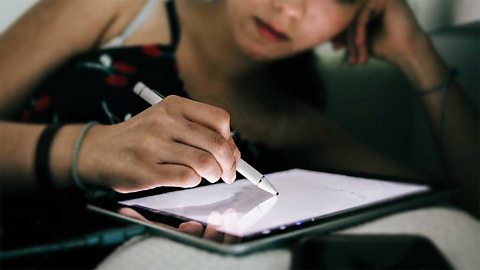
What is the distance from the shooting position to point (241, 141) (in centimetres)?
36

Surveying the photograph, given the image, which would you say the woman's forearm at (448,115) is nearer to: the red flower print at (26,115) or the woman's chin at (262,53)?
the woman's chin at (262,53)

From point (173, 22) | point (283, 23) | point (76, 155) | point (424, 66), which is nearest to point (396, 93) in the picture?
point (424, 66)

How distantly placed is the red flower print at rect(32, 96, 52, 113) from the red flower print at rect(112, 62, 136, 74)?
0.20ft

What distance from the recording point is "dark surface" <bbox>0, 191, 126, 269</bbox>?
28 cm

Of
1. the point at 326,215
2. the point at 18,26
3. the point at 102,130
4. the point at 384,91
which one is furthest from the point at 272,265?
the point at 384,91

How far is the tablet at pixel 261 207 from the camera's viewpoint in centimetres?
20

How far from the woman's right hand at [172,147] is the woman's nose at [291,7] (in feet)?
0.67

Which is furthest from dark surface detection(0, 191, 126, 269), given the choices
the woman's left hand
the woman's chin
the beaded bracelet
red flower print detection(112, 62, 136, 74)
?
the woman's left hand

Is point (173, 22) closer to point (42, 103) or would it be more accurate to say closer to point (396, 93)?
point (42, 103)

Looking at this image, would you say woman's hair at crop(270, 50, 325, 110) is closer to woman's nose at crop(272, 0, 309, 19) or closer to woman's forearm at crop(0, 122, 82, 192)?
woman's nose at crop(272, 0, 309, 19)

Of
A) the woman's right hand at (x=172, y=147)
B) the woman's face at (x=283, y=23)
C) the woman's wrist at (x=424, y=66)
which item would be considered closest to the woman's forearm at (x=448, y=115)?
the woman's wrist at (x=424, y=66)

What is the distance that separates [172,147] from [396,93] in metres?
0.35

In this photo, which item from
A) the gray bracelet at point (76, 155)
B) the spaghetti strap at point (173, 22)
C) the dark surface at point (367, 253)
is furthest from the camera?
the spaghetti strap at point (173, 22)

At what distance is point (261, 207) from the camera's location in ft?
0.81
